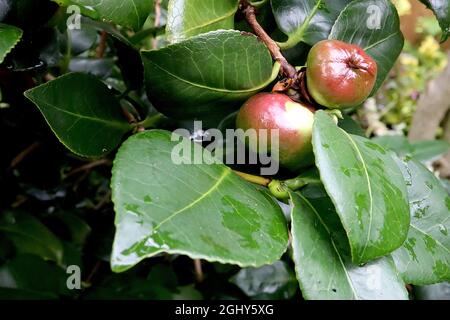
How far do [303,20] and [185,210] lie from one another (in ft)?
1.17

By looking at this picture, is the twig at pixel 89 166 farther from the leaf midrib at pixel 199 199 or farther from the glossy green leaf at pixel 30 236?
the leaf midrib at pixel 199 199

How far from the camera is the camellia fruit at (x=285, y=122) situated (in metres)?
0.54

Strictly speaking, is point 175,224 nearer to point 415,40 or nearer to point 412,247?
point 412,247

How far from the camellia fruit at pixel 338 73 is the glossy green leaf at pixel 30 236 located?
0.69 meters

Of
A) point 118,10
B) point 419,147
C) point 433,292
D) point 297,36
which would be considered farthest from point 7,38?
point 419,147

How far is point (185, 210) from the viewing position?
461 millimetres

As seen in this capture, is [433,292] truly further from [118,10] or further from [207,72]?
Result: [118,10]

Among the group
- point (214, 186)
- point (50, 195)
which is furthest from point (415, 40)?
point (214, 186)

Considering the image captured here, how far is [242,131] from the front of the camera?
0.58 meters

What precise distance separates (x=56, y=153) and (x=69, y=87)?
14.5 inches

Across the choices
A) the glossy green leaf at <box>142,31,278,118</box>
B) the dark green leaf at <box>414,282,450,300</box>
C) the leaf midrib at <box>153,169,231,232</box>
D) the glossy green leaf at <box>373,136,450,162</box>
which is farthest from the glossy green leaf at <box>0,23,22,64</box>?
the glossy green leaf at <box>373,136,450,162</box>

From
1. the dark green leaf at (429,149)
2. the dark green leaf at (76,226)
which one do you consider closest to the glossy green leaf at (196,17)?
the dark green leaf at (76,226)

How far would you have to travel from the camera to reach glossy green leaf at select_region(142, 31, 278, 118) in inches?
21.7

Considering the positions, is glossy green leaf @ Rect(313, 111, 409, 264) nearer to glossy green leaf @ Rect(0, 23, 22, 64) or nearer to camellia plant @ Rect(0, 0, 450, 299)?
camellia plant @ Rect(0, 0, 450, 299)
